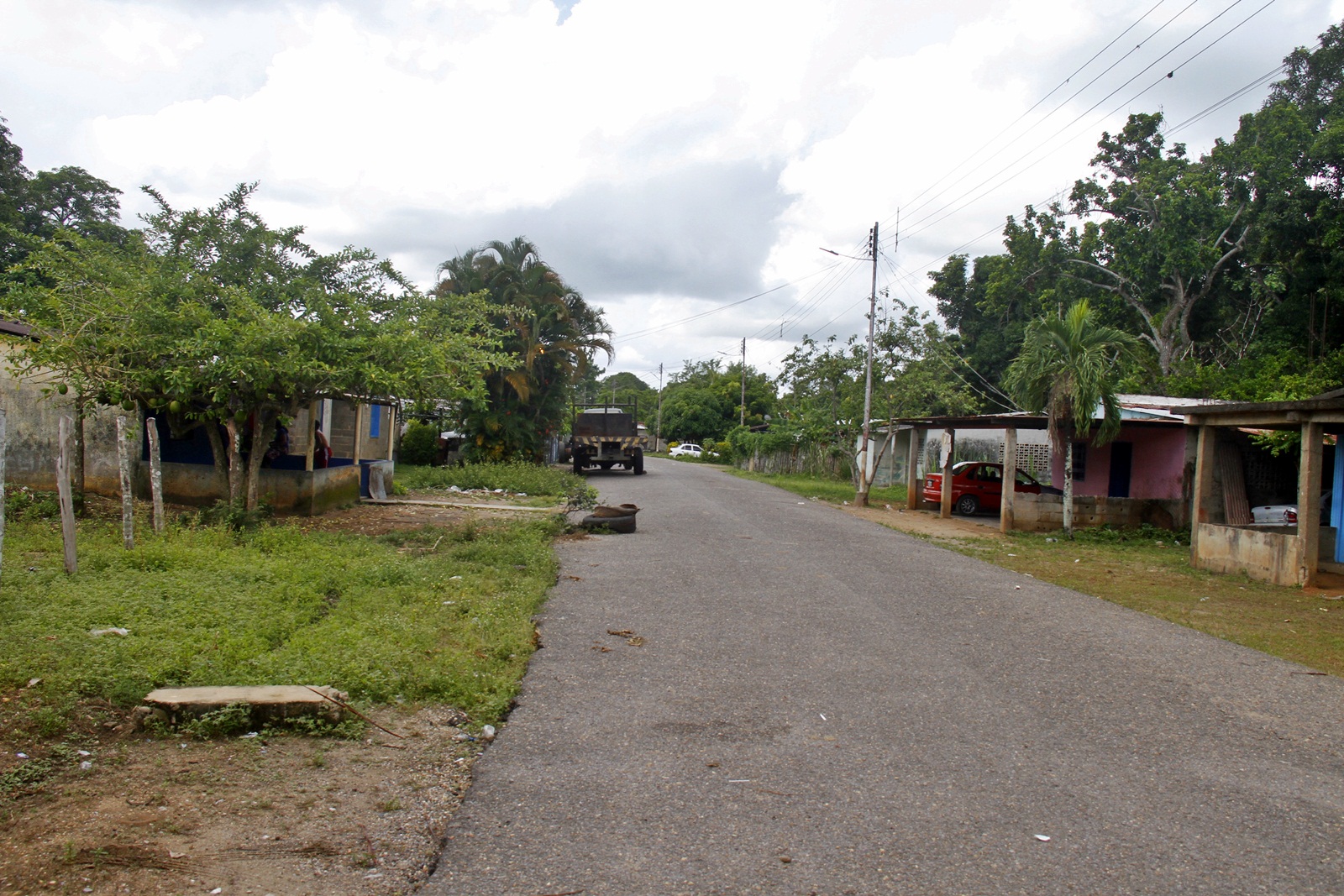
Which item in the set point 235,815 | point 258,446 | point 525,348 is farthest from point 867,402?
point 235,815

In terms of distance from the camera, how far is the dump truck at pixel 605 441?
110 feet

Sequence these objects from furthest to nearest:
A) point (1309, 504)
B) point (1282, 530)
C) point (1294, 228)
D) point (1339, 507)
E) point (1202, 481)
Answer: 1. point (1294, 228)
2. point (1282, 530)
3. point (1202, 481)
4. point (1339, 507)
5. point (1309, 504)

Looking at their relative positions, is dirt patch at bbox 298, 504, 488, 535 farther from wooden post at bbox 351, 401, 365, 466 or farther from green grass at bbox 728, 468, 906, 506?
green grass at bbox 728, 468, 906, 506

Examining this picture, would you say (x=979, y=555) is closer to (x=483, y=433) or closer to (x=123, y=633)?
(x=123, y=633)

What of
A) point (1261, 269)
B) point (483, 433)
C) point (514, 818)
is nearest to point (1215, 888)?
point (514, 818)

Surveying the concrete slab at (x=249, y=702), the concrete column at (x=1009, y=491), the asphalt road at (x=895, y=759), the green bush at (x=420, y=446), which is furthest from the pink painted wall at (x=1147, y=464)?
the green bush at (x=420, y=446)

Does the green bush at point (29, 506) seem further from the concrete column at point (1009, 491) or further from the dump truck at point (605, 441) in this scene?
the dump truck at point (605, 441)

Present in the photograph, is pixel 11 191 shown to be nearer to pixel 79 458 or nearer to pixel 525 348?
pixel 525 348

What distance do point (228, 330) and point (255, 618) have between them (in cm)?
488

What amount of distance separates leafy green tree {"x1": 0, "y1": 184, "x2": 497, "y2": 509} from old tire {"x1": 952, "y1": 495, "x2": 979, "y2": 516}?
45.2 feet

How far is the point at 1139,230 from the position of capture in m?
30.0

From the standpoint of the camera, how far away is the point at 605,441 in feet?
110

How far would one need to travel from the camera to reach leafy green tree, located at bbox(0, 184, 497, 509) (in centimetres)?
1101

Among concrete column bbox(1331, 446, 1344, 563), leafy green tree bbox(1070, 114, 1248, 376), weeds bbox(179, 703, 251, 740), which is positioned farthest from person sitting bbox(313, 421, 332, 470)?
leafy green tree bbox(1070, 114, 1248, 376)
